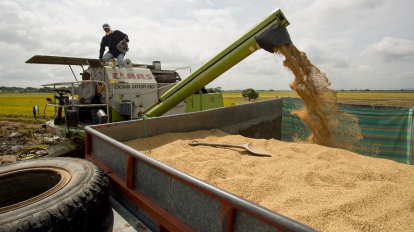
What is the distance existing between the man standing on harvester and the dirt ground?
4.08 metres

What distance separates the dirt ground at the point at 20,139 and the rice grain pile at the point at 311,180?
21.3 feet

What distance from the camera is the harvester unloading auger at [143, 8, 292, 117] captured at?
12.4 feet

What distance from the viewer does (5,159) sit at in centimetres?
533

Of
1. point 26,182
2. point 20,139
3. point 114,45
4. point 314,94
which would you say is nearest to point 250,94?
point 20,139

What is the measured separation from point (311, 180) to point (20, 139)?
10468 mm

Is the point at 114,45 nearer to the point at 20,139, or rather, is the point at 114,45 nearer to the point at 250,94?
the point at 20,139

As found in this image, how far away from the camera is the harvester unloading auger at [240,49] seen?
377cm

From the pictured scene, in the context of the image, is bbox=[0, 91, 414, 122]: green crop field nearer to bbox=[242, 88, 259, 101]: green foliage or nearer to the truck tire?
the truck tire

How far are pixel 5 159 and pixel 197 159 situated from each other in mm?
5321

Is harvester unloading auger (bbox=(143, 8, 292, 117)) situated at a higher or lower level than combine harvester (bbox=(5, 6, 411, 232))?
higher

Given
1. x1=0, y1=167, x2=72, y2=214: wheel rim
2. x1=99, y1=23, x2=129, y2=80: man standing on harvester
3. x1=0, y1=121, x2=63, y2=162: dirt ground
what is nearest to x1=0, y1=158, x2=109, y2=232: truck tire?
x1=0, y1=167, x2=72, y2=214: wheel rim

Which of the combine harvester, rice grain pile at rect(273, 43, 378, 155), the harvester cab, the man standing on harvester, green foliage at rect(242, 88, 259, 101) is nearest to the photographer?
the combine harvester

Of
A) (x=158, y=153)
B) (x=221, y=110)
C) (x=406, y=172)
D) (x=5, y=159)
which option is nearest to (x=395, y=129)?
(x=406, y=172)

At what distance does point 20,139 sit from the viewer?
8.78m
